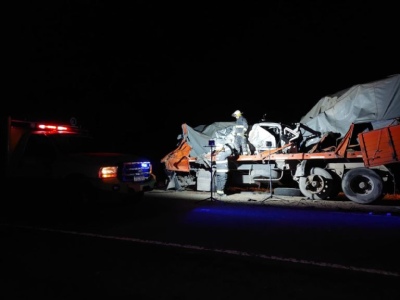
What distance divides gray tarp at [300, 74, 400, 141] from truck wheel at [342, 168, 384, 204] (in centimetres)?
173

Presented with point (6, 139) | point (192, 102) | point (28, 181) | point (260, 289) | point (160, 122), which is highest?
point (192, 102)

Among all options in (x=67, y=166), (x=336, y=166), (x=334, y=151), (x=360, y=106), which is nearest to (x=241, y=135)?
(x=334, y=151)

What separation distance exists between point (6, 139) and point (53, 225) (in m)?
3.49

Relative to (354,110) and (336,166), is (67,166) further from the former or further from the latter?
(354,110)

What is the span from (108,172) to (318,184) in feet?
22.7

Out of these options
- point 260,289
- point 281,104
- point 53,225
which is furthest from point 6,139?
point 281,104

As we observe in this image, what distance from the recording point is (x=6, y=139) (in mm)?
9359


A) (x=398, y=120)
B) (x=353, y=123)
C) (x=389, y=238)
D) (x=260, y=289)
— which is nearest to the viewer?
(x=260, y=289)

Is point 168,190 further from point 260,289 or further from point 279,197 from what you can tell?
point 260,289

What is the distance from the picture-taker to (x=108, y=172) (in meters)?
8.43

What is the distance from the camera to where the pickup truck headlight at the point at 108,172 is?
27.3ft

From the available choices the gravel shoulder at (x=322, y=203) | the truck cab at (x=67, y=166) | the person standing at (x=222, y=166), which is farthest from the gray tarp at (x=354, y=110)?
the truck cab at (x=67, y=166)

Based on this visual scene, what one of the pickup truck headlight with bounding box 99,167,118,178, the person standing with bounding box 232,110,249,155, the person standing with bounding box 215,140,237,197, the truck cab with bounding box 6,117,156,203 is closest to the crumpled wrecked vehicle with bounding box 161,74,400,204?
the person standing with bounding box 232,110,249,155

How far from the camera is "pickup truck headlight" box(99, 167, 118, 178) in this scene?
8336 millimetres
